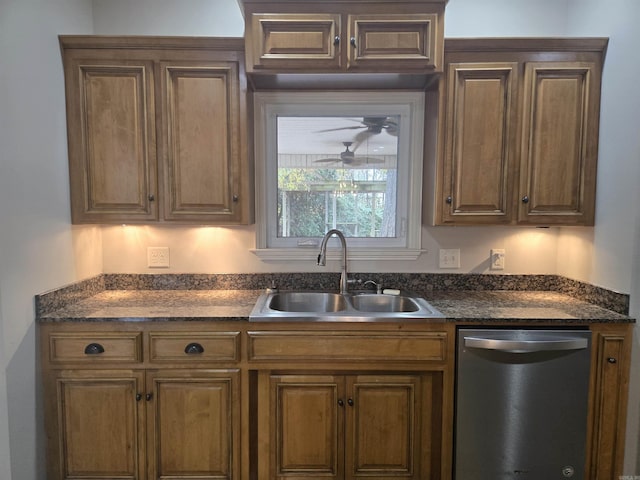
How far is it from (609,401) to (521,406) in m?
0.42

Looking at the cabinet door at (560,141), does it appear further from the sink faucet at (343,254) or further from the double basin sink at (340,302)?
the sink faucet at (343,254)

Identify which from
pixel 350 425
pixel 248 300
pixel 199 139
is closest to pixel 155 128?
pixel 199 139

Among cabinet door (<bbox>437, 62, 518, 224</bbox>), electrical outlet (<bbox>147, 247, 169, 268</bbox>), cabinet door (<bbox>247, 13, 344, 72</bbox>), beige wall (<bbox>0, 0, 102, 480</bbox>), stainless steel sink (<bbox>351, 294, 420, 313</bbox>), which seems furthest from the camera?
electrical outlet (<bbox>147, 247, 169, 268</bbox>)

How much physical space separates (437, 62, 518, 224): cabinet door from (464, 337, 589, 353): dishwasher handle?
0.63 meters

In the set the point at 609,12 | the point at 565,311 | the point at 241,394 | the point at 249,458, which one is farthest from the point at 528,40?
the point at 249,458

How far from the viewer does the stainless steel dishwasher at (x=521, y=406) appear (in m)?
1.59

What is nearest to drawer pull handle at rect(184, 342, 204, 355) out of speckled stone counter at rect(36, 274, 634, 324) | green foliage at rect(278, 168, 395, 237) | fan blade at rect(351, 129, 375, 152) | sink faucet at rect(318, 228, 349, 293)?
speckled stone counter at rect(36, 274, 634, 324)

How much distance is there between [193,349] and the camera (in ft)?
5.27

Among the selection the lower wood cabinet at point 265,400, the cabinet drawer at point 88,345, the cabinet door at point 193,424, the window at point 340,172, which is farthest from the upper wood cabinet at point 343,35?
the cabinet door at point 193,424

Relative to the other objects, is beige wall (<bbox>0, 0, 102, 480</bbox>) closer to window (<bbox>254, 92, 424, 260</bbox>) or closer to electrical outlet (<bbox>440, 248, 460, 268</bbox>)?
window (<bbox>254, 92, 424, 260</bbox>)

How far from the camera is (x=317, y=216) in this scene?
225cm

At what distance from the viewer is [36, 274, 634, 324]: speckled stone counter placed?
→ 1.61m

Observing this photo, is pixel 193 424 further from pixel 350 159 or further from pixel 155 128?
pixel 350 159

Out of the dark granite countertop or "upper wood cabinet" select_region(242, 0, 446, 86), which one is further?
"upper wood cabinet" select_region(242, 0, 446, 86)
